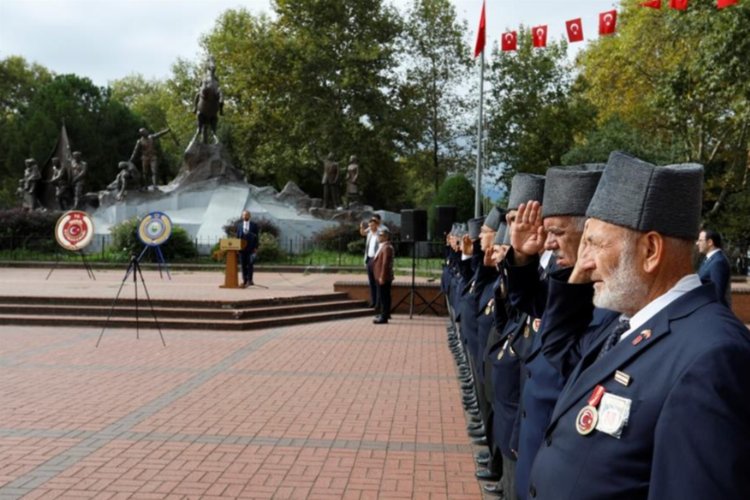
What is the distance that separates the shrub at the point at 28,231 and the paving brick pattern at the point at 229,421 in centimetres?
1975

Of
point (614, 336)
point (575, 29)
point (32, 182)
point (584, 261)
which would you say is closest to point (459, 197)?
point (575, 29)

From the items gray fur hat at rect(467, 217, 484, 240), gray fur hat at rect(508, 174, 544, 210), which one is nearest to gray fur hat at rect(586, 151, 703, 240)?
gray fur hat at rect(508, 174, 544, 210)

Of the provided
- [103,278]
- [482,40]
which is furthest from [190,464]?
[482,40]

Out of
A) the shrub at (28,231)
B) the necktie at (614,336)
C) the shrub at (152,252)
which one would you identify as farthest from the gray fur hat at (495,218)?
the shrub at (28,231)

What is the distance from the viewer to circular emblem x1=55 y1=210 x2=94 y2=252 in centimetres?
1756

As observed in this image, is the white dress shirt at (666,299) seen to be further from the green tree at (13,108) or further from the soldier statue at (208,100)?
the green tree at (13,108)

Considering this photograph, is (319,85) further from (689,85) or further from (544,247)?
(544,247)

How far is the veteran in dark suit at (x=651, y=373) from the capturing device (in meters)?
1.50

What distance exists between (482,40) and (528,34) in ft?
80.9

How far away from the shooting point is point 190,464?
567cm

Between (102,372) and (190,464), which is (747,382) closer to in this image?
(190,464)

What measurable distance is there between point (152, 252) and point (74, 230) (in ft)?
29.8

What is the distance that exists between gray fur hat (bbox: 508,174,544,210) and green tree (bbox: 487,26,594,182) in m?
41.7

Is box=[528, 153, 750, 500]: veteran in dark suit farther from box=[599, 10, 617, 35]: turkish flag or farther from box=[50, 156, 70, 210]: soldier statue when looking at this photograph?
box=[50, 156, 70, 210]: soldier statue
